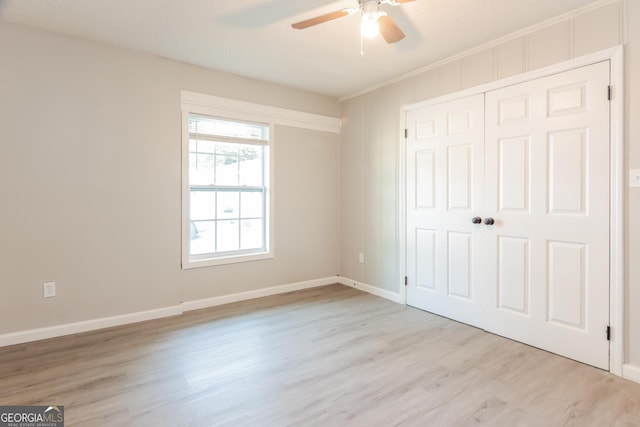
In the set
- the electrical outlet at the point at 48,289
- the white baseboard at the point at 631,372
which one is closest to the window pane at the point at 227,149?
the electrical outlet at the point at 48,289

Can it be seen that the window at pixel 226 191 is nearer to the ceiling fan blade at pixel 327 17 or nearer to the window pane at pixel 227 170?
the window pane at pixel 227 170

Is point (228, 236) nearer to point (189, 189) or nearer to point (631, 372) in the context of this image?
point (189, 189)

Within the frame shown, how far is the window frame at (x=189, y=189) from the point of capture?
3428 mm

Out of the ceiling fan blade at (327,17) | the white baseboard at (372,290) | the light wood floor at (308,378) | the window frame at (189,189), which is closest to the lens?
the light wood floor at (308,378)

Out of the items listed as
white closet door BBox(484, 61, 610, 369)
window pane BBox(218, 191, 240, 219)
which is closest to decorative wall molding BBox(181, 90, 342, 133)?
window pane BBox(218, 191, 240, 219)

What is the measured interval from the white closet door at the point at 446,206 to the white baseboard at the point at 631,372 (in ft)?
3.33

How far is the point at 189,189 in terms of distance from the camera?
11.4 feet

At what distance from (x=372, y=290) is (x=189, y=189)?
2.45 m

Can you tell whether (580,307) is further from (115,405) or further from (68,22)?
(68,22)

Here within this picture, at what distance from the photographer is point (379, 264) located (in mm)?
4066

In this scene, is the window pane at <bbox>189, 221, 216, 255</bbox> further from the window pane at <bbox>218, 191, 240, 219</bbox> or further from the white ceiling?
the white ceiling

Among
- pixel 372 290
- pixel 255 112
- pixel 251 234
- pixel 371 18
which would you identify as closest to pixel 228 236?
pixel 251 234

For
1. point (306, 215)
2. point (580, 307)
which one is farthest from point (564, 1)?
point (306, 215)

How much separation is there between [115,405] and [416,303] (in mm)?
2802
